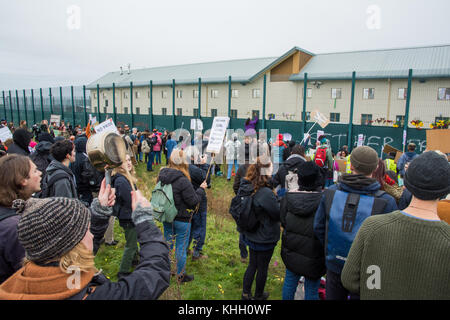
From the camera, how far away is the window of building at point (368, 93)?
70.2 feet

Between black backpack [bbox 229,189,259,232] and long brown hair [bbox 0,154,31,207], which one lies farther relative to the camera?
black backpack [bbox 229,189,259,232]

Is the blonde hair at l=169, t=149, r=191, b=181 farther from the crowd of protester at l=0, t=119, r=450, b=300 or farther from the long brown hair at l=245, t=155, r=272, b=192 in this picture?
the long brown hair at l=245, t=155, r=272, b=192

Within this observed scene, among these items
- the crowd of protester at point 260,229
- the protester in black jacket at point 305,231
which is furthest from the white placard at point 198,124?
the protester in black jacket at point 305,231

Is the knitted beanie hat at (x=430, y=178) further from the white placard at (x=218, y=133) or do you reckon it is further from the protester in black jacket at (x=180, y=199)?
the white placard at (x=218, y=133)

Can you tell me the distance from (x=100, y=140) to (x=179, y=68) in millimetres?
36687

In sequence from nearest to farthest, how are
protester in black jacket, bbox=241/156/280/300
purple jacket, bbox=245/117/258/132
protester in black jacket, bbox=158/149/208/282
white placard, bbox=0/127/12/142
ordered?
protester in black jacket, bbox=241/156/280/300, protester in black jacket, bbox=158/149/208/282, white placard, bbox=0/127/12/142, purple jacket, bbox=245/117/258/132

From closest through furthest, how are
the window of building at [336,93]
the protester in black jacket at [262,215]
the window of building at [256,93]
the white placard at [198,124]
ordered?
the protester in black jacket at [262,215]
the white placard at [198,124]
the window of building at [336,93]
the window of building at [256,93]

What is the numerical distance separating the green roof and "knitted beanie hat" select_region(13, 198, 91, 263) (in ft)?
76.5

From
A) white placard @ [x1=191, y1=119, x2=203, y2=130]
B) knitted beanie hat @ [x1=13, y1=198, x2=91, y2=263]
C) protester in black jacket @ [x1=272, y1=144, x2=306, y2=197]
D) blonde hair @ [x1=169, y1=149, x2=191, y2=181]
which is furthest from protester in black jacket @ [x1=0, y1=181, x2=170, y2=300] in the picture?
white placard @ [x1=191, y1=119, x2=203, y2=130]

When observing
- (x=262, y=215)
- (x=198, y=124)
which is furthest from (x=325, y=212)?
(x=198, y=124)

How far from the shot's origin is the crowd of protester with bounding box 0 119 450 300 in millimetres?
1352

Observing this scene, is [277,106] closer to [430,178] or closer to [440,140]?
[440,140]

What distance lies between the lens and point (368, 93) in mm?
21703
